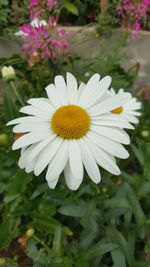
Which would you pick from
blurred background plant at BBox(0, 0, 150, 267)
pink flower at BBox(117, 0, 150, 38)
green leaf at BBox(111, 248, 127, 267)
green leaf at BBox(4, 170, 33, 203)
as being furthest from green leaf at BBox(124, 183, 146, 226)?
pink flower at BBox(117, 0, 150, 38)

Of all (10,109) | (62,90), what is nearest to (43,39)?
(10,109)

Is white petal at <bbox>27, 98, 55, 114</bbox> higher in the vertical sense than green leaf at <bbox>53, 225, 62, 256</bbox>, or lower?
higher

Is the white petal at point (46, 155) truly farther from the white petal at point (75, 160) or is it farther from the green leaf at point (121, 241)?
the green leaf at point (121, 241)

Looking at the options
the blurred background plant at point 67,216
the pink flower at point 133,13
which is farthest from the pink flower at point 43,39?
the pink flower at point 133,13

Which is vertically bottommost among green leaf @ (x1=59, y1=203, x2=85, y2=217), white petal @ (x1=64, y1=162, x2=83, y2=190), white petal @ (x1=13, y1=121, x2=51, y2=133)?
green leaf @ (x1=59, y1=203, x2=85, y2=217)

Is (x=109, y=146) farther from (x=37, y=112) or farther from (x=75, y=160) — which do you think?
(x=37, y=112)

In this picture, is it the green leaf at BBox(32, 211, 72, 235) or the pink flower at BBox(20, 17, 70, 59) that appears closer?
the green leaf at BBox(32, 211, 72, 235)

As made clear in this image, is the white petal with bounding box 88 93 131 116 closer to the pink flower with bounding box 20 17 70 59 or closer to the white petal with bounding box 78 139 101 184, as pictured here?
the white petal with bounding box 78 139 101 184
